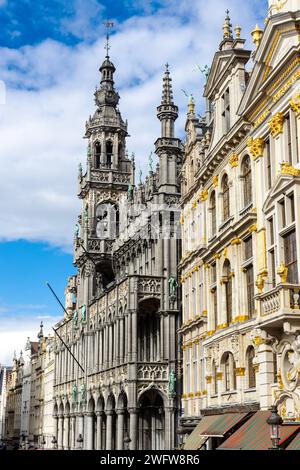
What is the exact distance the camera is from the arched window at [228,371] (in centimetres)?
3201

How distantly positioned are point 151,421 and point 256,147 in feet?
86.5

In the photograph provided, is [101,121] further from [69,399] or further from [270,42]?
[270,42]

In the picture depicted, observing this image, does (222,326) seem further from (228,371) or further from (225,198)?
(225,198)

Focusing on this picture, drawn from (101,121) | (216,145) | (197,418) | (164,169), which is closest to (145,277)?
(164,169)

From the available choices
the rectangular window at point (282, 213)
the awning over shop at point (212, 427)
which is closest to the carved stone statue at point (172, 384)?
the awning over shop at point (212, 427)

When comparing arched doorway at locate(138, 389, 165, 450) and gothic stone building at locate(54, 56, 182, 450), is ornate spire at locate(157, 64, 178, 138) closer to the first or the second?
gothic stone building at locate(54, 56, 182, 450)

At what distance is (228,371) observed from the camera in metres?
32.8

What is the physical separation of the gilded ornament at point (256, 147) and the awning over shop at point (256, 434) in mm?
10146

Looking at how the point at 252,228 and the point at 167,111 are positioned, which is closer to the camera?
the point at 252,228

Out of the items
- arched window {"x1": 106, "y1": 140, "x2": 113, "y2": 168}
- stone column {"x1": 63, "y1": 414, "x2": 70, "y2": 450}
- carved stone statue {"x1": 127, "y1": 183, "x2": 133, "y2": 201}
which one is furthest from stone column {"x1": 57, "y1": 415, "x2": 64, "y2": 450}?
arched window {"x1": 106, "y1": 140, "x2": 113, "y2": 168}

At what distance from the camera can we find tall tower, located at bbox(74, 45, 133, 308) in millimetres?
63594

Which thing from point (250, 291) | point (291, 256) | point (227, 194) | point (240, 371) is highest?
point (227, 194)

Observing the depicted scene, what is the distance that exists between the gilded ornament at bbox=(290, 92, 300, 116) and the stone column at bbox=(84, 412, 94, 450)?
3961 cm

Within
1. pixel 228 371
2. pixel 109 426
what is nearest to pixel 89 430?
pixel 109 426
